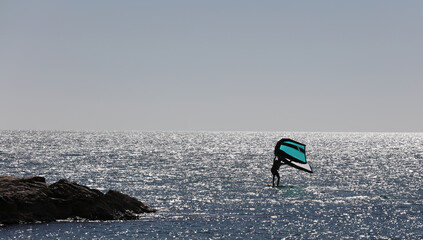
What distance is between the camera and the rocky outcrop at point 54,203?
36.3 meters

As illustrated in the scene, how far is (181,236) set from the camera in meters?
34.2

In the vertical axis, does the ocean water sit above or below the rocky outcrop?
below

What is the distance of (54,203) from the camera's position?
3822 cm

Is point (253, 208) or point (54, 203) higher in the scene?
point (54, 203)

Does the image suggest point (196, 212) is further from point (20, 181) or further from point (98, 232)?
point (20, 181)

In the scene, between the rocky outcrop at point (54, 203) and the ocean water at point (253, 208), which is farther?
the rocky outcrop at point (54, 203)

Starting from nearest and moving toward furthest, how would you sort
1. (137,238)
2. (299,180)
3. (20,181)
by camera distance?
1. (137,238)
2. (20,181)
3. (299,180)

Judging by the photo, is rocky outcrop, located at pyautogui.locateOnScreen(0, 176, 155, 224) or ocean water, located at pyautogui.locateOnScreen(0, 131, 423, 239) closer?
ocean water, located at pyautogui.locateOnScreen(0, 131, 423, 239)

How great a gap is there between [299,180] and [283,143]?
1773 cm

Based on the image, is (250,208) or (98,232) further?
(250,208)

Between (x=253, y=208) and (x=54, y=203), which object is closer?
(x=54, y=203)

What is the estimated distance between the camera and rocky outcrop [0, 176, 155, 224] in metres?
36.3

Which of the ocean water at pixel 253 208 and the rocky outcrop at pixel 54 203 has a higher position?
the rocky outcrop at pixel 54 203

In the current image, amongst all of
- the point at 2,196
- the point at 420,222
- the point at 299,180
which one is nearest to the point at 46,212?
the point at 2,196
